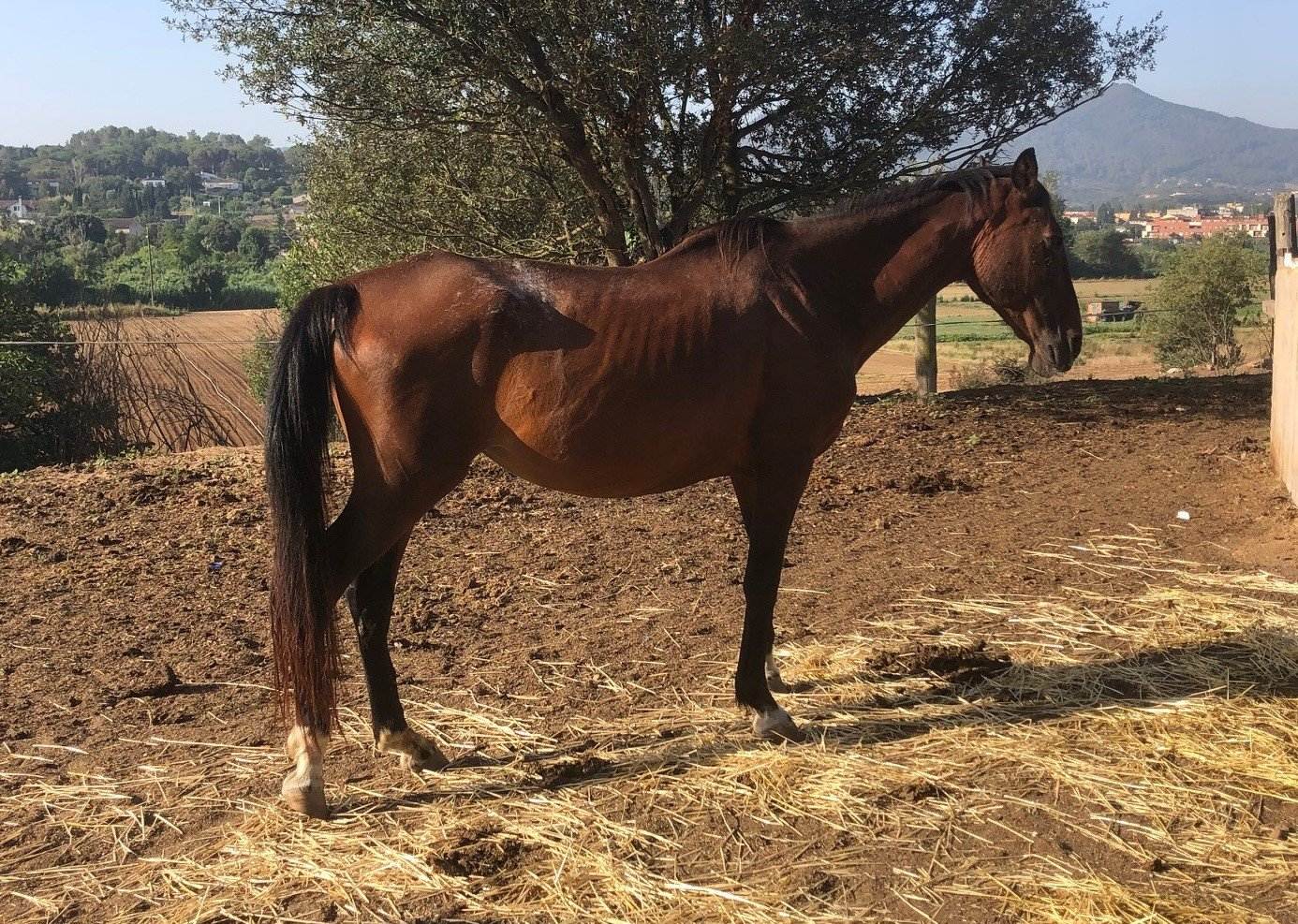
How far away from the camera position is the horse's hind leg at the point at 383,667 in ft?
11.6

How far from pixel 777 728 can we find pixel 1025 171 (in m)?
2.34

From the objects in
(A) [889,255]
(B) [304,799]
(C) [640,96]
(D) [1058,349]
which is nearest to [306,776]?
(B) [304,799]

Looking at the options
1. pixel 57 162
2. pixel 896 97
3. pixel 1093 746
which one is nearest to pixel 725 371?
pixel 1093 746

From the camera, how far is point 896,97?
916 cm

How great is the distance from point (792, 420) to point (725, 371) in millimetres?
320

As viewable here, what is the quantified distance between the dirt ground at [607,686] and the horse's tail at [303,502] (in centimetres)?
46

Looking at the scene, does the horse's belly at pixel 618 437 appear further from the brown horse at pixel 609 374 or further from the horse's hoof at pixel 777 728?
the horse's hoof at pixel 777 728

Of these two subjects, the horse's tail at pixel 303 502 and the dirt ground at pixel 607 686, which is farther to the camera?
the horse's tail at pixel 303 502

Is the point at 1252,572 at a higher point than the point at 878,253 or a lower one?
lower

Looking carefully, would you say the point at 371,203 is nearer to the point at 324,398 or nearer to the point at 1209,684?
the point at 324,398

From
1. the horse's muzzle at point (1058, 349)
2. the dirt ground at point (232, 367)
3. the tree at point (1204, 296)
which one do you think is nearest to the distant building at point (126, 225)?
the dirt ground at point (232, 367)

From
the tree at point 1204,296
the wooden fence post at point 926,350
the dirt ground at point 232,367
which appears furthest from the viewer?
the tree at point 1204,296

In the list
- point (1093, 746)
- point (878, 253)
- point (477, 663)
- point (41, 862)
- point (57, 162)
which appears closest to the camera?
point (41, 862)

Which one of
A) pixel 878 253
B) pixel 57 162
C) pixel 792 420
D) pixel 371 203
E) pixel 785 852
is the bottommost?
pixel 785 852
